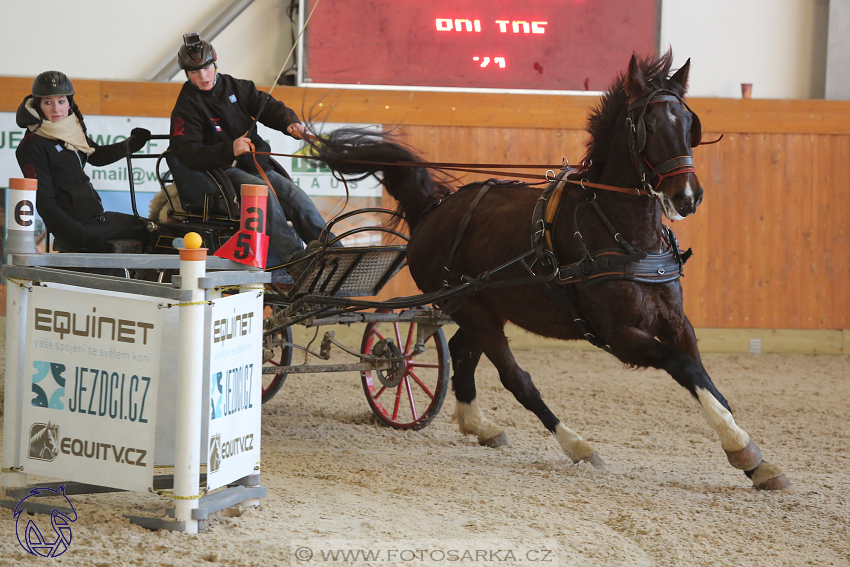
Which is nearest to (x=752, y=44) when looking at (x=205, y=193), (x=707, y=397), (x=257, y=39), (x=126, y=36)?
(x=257, y=39)

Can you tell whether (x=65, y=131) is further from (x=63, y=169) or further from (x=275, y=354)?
(x=275, y=354)

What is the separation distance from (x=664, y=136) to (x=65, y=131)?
324 cm

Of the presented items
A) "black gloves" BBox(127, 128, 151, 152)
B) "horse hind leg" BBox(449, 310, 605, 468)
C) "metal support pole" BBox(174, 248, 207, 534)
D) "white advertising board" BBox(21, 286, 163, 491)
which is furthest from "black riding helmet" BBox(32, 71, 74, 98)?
"horse hind leg" BBox(449, 310, 605, 468)

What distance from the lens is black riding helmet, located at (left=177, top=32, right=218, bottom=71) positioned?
4203 mm

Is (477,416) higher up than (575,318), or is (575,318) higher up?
(575,318)

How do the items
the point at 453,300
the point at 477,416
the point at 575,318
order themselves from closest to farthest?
the point at 575,318, the point at 453,300, the point at 477,416

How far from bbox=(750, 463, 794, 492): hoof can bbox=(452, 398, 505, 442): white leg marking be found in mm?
1393

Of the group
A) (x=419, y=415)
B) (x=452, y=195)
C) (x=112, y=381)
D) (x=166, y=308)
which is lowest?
(x=419, y=415)

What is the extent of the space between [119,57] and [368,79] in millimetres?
2291

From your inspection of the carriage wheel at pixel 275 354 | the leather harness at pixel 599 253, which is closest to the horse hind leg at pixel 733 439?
the leather harness at pixel 599 253

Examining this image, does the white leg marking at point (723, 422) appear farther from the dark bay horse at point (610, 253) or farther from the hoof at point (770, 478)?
the hoof at point (770, 478)

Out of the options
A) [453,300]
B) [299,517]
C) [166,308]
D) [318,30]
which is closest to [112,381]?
[166,308]

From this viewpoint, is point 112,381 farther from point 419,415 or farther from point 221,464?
point 419,415

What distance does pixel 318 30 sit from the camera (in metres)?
6.75
